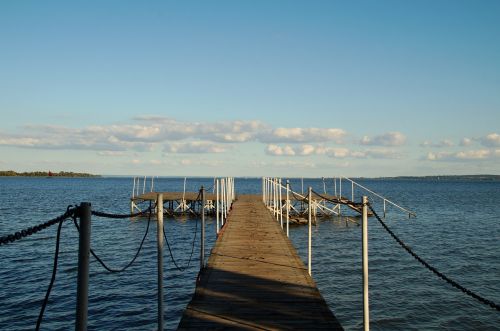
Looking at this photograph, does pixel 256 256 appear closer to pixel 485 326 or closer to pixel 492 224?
pixel 485 326

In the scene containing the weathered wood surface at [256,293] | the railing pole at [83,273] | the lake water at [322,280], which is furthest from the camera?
the lake water at [322,280]

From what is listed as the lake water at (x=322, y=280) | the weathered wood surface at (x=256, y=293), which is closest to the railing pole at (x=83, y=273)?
the weathered wood surface at (x=256, y=293)

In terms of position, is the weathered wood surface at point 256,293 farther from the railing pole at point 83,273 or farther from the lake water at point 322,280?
the railing pole at point 83,273

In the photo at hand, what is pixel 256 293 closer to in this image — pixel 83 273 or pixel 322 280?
pixel 83 273

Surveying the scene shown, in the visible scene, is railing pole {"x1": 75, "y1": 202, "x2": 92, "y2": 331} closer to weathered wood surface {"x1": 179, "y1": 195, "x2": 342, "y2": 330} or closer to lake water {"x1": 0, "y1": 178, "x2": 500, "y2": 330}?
weathered wood surface {"x1": 179, "y1": 195, "x2": 342, "y2": 330}

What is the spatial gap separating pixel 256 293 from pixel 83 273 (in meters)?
5.02

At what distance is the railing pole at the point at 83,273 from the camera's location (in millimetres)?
3850

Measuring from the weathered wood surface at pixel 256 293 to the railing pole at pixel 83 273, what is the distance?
286cm

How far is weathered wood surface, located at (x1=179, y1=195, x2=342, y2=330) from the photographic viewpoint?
6.79 m

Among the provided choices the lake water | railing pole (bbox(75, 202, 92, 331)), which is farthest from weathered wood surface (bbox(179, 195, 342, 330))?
railing pole (bbox(75, 202, 92, 331))

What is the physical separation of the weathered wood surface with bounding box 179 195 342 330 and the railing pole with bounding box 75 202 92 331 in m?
2.86

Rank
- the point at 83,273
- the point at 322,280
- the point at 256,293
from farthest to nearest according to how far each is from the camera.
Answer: the point at 322,280, the point at 256,293, the point at 83,273

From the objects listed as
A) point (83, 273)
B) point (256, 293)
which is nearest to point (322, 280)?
point (256, 293)

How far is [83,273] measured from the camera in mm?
3922
